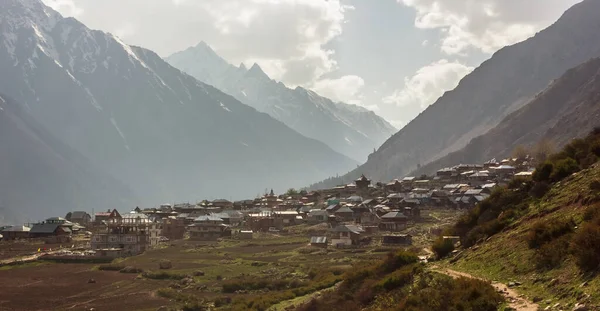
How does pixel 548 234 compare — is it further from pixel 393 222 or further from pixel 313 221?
pixel 313 221

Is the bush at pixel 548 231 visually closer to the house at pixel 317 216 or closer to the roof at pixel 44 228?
the house at pixel 317 216

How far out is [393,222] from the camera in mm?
100375

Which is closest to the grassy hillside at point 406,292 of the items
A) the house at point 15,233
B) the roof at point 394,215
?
the roof at point 394,215

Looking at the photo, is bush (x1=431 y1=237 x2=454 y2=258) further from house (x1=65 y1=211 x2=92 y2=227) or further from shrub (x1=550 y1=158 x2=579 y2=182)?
house (x1=65 y1=211 x2=92 y2=227)

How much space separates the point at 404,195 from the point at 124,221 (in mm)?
67417

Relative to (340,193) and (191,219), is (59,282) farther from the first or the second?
(340,193)

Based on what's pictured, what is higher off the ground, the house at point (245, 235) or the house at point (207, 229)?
the house at point (207, 229)

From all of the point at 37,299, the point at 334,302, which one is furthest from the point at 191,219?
the point at 334,302

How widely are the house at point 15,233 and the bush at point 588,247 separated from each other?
4872 inches

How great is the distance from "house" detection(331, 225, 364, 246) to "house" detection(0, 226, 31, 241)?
75.6 m

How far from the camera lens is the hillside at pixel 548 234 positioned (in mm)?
19969

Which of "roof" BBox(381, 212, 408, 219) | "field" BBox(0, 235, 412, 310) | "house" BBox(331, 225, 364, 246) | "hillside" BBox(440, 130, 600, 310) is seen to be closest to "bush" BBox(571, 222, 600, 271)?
"hillside" BBox(440, 130, 600, 310)

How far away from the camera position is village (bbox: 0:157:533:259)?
90.6 meters

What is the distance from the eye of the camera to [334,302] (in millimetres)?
36094
